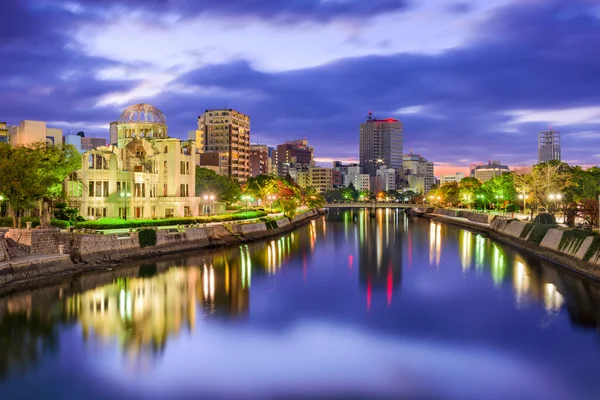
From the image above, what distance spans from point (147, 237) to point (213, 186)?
34167 millimetres

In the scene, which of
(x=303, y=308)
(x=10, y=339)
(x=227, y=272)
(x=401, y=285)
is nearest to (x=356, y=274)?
(x=401, y=285)

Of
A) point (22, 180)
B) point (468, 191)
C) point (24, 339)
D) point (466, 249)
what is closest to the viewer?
point (24, 339)

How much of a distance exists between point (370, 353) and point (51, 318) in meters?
17.5

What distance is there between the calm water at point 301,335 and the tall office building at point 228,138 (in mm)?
110147

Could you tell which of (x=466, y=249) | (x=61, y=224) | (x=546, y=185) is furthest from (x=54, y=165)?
(x=546, y=185)

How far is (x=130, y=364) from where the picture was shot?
22109 mm

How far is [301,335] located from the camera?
26.8m

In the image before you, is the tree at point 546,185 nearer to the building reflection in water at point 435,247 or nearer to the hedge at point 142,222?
the building reflection in water at point 435,247

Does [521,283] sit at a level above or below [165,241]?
below

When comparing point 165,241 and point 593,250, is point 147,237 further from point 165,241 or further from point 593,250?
point 593,250

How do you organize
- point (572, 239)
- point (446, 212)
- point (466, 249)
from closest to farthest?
1. point (572, 239)
2. point (466, 249)
3. point (446, 212)

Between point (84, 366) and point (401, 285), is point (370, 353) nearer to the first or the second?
point (84, 366)

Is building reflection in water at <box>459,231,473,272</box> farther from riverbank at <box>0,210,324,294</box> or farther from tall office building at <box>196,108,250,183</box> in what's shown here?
tall office building at <box>196,108,250,183</box>

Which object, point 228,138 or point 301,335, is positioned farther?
point 228,138
